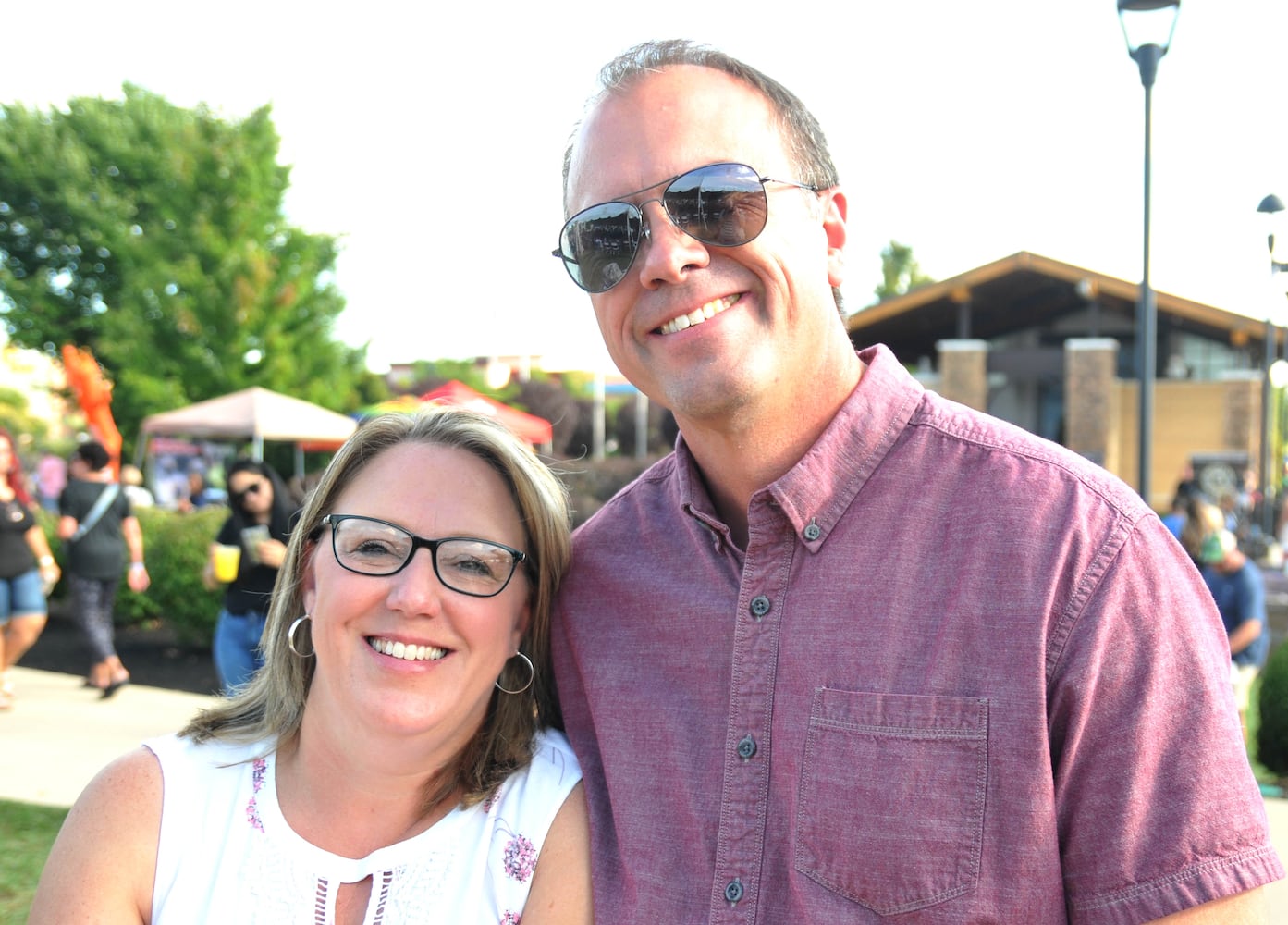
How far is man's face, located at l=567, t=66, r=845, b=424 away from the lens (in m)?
1.99

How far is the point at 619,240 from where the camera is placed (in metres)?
2.08

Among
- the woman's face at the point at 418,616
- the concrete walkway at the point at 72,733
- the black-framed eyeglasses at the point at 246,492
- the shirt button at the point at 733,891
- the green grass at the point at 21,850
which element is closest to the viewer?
the shirt button at the point at 733,891

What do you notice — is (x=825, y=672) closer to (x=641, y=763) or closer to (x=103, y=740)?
(x=641, y=763)

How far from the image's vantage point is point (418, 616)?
2186mm

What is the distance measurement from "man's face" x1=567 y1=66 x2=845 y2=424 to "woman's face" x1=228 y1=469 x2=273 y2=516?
5.44m

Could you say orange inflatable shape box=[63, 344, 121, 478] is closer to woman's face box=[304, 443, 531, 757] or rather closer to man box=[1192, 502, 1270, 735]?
man box=[1192, 502, 1270, 735]

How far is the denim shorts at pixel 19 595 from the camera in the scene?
26.8ft

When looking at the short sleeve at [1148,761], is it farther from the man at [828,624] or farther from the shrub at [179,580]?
the shrub at [179,580]

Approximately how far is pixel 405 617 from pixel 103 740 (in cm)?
605

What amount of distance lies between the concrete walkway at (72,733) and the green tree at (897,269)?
169 ft

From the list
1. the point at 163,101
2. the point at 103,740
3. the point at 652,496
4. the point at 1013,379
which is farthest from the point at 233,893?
the point at 163,101

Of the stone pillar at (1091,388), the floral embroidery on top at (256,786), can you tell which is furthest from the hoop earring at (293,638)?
the stone pillar at (1091,388)

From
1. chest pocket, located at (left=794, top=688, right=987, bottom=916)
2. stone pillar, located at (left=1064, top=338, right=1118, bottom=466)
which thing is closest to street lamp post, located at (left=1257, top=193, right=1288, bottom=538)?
stone pillar, located at (left=1064, top=338, right=1118, bottom=466)

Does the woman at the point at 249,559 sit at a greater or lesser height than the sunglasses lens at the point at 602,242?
lesser
